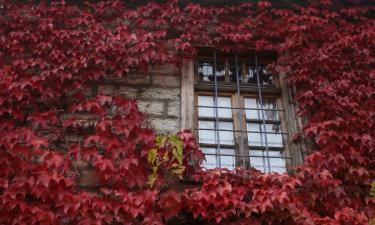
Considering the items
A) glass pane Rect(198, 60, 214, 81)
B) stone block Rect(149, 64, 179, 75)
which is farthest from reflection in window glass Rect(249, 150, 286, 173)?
stone block Rect(149, 64, 179, 75)

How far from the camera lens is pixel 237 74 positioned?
531cm

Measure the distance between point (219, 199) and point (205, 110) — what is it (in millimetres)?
1273

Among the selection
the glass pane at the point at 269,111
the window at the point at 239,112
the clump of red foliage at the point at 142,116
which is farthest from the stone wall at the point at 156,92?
the glass pane at the point at 269,111

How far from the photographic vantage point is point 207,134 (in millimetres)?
4805

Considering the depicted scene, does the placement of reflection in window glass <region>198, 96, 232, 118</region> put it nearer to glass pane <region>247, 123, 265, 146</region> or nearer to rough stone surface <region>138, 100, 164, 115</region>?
glass pane <region>247, 123, 265, 146</region>

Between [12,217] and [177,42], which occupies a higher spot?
[177,42]

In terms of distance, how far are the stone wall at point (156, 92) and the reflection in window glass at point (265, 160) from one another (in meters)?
0.77

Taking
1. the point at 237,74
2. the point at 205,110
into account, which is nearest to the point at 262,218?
the point at 205,110

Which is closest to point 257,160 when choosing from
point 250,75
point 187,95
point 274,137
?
point 274,137

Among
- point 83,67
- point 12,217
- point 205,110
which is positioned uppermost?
point 83,67

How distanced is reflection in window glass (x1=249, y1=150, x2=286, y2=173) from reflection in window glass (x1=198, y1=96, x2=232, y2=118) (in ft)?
1.60

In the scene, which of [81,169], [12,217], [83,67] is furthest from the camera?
[83,67]

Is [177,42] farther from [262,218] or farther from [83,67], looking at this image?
[262,218]

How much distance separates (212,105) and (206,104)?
0.06 meters
